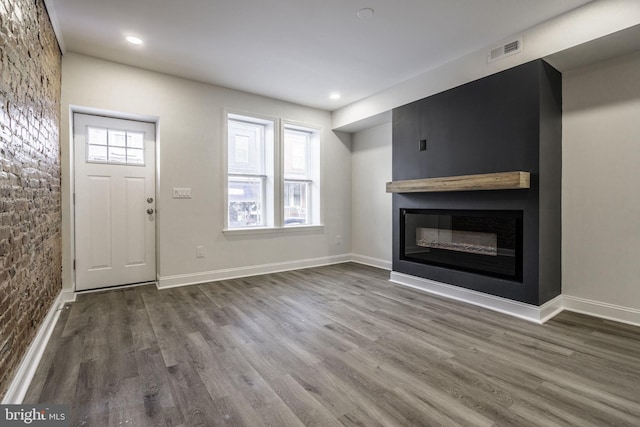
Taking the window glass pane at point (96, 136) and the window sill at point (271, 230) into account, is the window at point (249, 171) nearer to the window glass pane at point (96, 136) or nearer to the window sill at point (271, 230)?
the window sill at point (271, 230)

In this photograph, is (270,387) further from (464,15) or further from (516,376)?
(464,15)

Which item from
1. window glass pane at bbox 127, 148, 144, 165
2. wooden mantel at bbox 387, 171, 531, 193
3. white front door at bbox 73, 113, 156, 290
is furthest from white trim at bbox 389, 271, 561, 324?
window glass pane at bbox 127, 148, 144, 165

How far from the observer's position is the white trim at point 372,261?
4.80 m

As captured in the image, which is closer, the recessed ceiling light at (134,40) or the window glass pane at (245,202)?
the recessed ceiling light at (134,40)

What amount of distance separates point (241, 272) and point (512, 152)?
140 inches

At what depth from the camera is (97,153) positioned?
3598 millimetres

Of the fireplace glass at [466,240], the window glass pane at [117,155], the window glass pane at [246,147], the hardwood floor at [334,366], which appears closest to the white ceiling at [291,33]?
the window glass pane at [246,147]

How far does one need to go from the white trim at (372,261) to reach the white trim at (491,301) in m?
0.96

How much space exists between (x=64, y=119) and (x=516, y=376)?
4.56 metres

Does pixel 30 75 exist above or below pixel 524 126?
above

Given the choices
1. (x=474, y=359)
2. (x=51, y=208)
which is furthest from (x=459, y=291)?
(x=51, y=208)

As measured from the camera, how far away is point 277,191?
462 cm

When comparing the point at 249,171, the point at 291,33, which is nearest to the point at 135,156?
the point at 249,171

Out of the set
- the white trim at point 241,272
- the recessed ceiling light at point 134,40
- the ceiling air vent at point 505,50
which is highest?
the recessed ceiling light at point 134,40
